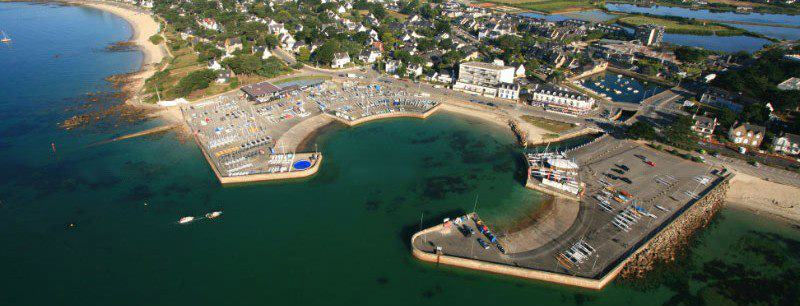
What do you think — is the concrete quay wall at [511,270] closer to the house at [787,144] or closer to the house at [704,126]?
the house at [704,126]

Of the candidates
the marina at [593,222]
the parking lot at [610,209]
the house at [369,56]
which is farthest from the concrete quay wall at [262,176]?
the house at [369,56]

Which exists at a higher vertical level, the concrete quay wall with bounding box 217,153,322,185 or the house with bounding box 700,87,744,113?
the house with bounding box 700,87,744,113

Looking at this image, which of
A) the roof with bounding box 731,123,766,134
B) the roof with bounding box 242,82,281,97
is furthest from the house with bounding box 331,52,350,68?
the roof with bounding box 731,123,766,134

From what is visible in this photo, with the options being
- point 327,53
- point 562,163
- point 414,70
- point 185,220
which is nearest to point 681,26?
point 414,70

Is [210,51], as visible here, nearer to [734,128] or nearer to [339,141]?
[339,141]

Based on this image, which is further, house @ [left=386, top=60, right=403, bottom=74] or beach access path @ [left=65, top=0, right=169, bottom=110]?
house @ [left=386, top=60, right=403, bottom=74]

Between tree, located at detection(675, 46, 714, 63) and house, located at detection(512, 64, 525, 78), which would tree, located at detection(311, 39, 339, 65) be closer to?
house, located at detection(512, 64, 525, 78)

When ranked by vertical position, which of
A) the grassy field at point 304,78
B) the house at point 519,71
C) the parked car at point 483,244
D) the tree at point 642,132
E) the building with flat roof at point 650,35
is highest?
the building with flat roof at point 650,35

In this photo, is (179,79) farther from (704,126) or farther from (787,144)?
(787,144)
